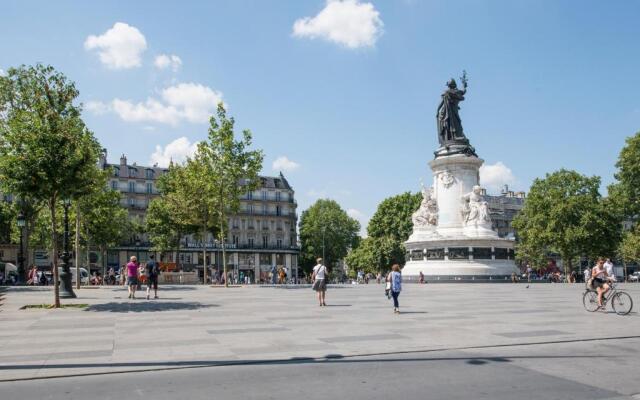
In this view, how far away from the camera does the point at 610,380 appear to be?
8.05 meters

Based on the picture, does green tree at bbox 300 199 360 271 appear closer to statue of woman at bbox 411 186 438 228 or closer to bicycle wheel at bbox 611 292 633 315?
statue of woman at bbox 411 186 438 228

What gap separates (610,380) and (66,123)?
18584mm

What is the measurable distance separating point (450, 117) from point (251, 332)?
125 ft

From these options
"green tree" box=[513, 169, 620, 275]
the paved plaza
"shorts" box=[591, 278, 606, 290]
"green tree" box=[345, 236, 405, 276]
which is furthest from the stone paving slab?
"green tree" box=[345, 236, 405, 276]

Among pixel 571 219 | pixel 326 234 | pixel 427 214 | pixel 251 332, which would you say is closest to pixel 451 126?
pixel 427 214

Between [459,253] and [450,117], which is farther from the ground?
[450,117]


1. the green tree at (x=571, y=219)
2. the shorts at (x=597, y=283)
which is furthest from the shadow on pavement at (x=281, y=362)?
the green tree at (x=571, y=219)

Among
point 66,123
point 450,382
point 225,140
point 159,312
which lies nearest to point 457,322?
point 450,382

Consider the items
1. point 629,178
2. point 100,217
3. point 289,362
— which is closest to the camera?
point 289,362

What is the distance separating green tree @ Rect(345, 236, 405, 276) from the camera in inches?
3124

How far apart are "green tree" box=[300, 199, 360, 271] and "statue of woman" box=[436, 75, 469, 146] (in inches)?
2460

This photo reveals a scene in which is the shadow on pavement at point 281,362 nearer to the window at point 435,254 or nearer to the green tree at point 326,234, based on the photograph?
the window at point 435,254

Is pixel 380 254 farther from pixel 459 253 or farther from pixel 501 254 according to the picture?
pixel 459 253

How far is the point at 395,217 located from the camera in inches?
3194
